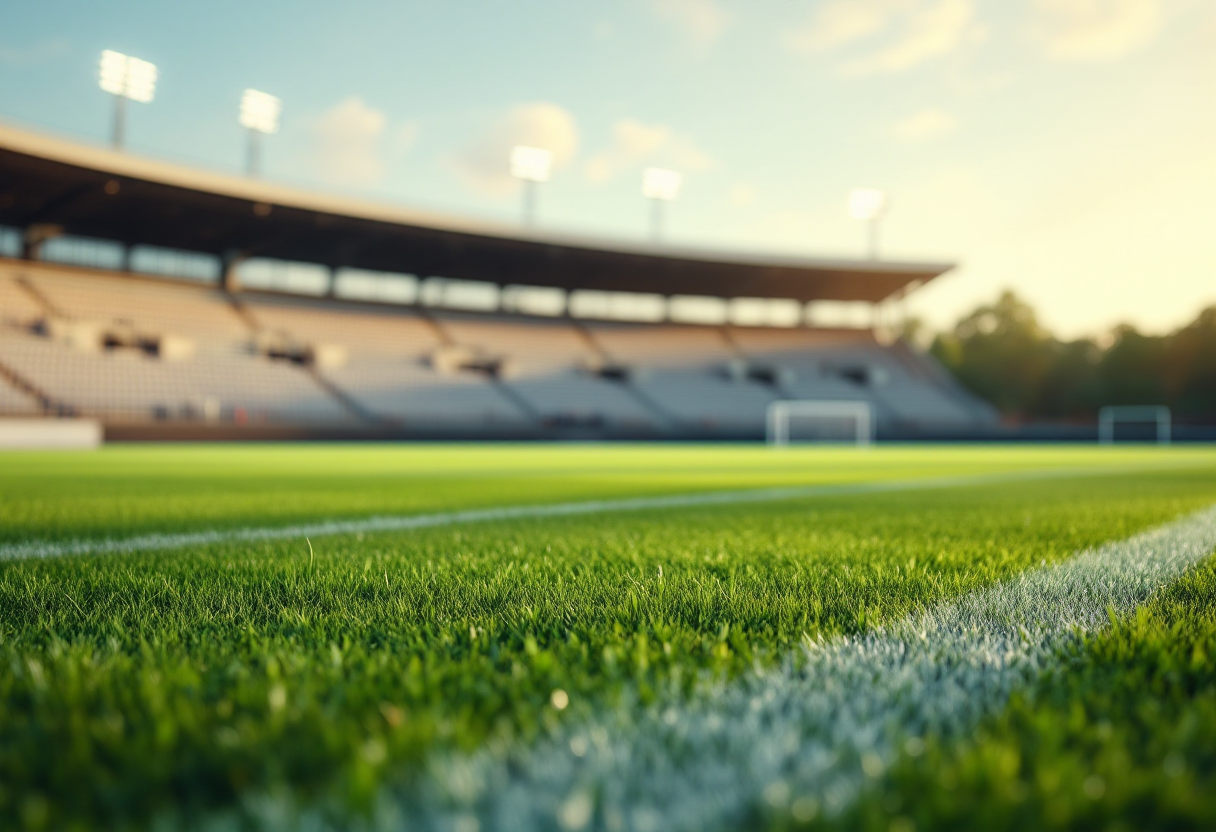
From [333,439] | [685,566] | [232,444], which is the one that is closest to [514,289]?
[333,439]

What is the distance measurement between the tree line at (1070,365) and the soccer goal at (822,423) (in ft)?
49.9

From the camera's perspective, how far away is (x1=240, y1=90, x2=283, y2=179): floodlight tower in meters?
29.1

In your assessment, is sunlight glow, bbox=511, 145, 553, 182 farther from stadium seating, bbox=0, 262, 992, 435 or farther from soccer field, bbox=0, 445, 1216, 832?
soccer field, bbox=0, 445, 1216, 832

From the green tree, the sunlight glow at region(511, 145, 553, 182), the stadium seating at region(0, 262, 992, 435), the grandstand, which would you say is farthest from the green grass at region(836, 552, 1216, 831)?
the green tree

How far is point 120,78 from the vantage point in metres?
26.9

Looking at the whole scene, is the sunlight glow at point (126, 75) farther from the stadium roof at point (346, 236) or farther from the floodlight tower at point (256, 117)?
the stadium roof at point (346, 236)

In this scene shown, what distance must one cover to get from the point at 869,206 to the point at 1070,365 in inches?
984

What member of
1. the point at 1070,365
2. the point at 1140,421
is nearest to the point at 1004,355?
the point at 1070,365

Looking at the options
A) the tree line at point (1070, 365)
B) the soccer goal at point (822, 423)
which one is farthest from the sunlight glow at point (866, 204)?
the tree line at point (1070, 365)

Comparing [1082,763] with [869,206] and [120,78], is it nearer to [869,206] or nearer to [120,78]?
[120,78]

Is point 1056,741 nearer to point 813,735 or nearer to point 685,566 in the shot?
point 813,735

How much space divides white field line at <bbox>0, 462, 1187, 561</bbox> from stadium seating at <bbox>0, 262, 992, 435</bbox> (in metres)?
21.3

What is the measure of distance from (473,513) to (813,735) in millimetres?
4038

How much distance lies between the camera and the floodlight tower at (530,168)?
35031 millimetres
